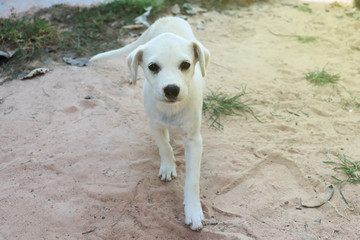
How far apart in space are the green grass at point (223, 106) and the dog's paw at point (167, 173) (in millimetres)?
1021

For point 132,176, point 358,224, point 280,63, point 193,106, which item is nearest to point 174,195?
point 132,176

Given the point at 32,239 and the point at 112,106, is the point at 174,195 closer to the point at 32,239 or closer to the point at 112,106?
the point at 32,239

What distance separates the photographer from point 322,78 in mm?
4824

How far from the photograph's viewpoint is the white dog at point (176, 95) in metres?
2.43

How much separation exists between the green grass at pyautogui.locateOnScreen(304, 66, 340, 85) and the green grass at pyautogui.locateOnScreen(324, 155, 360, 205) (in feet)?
6.03

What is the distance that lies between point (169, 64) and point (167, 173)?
1.17 metres

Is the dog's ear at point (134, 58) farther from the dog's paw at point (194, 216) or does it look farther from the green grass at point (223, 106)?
the green grass at point (223, 106)

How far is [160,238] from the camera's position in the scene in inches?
98.2

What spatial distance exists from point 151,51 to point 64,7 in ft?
16.5

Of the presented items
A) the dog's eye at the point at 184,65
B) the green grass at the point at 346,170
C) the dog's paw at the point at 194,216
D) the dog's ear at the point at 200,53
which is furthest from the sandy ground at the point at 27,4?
the green grass at the point at 346,170

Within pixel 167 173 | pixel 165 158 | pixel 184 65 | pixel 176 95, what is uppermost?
pixel 184 65

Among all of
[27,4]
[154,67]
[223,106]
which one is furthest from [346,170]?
[27,4]

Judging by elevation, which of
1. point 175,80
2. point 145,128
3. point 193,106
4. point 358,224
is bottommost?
point 145,128

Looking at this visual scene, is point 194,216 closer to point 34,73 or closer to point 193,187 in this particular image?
point 193,187
